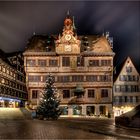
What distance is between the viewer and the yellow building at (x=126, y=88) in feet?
259

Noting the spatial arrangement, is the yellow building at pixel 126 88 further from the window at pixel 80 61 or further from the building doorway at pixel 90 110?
the window at pixel 80 61

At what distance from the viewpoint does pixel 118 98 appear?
79.2 m

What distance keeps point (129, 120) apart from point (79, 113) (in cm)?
4612

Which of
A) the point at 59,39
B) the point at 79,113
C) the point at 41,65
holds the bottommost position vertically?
the point at 79,113

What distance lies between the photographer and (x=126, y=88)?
260 ft

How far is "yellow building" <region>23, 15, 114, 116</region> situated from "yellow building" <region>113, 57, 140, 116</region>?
4.41 meters

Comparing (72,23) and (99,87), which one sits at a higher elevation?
(72,23)

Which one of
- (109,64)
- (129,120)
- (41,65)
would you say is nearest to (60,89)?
(41,65)

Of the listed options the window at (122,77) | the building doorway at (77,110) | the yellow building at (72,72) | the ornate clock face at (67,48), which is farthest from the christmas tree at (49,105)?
the window at (122,77)

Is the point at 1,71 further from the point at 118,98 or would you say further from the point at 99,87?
the point at 118,98

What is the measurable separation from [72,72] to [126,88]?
1334 cm

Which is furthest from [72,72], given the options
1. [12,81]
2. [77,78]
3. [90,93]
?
[12,81]

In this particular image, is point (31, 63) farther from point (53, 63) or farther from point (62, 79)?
point (62, 79)

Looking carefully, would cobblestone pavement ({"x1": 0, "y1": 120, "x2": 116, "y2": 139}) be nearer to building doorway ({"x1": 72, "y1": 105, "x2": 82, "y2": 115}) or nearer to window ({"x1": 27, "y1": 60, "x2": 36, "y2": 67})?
window ({"x1": 27, "y1": 60, "x2": 36, "y2": 67})
